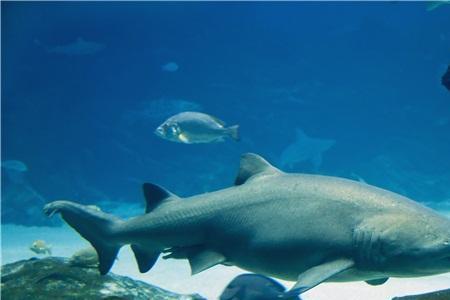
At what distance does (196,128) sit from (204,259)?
5.92 m

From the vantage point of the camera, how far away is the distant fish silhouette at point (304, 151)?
22516mm

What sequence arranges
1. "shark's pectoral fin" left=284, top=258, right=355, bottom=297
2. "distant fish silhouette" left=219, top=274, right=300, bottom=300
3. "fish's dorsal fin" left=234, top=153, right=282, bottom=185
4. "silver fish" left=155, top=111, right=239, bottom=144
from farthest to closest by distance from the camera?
"silver fish" left=155, top=111, right=239, bottom=144 → "distant fish silhouette" left=219, top=274, right=300, bottom=300 → "fish's dorsal fin" left=234, top=153, right=282, bottom=185 → "shark's pectoral fin" left=284, top=258, right=355, bottom=297

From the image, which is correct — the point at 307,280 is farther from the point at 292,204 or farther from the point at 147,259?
the point at 147,259

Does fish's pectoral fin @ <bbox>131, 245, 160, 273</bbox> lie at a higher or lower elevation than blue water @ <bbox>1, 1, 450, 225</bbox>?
lower

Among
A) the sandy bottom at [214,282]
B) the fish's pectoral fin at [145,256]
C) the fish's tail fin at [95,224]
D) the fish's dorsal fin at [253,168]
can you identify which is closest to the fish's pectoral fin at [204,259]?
the fish's pectoral fin at [145,256]

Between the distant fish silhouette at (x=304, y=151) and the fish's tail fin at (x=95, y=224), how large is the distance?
60.3ft

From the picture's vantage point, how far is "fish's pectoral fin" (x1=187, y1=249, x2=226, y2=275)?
11.5 feet

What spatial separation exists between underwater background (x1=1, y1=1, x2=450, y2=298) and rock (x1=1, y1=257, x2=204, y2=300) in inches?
630

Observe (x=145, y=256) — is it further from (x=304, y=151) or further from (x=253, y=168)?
(x=304, y=151)

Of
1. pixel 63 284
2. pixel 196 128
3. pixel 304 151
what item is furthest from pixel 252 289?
pixel 304 151

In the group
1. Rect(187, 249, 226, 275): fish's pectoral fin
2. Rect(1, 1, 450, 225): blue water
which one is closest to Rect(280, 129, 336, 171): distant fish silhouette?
Rect(1, 1, 450, 225): blue water

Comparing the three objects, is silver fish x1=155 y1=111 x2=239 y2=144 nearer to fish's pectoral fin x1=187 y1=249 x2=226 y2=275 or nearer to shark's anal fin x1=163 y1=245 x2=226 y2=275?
shark's anal fin x1=163 y1=245 x2=226 y2=275

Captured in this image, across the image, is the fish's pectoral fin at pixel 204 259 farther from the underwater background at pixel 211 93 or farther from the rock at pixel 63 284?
the underwater background at pixel 211 93

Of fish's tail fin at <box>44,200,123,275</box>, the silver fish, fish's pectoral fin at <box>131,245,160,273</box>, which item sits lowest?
fish's pectoral fin at <box>131,245,160,273</box>
